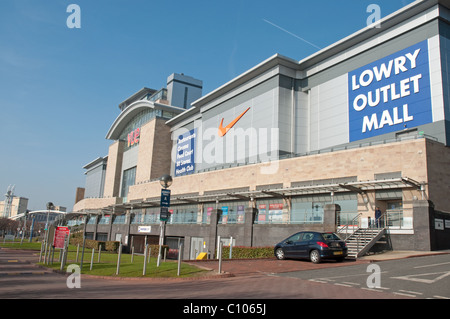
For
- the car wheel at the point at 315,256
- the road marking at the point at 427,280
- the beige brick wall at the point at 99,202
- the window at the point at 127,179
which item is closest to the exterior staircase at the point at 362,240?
the car wheel at the point at 315,256

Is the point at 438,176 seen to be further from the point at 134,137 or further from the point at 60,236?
the point at 134,137

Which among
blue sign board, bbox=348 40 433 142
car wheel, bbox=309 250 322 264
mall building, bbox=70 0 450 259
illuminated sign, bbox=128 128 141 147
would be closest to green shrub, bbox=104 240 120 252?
mall building, bbox=70 0 450 259

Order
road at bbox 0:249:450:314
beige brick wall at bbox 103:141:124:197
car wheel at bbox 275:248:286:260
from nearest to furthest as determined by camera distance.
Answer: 1. road at bbox 0:249:450:314
2. car wheel at bbox 275:248:286:260
3. beige brick wall at bbox 103:141:124:197

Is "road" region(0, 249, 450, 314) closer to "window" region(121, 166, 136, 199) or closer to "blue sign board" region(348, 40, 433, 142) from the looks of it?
"blue sign board" region(348, 40, 433, 142)

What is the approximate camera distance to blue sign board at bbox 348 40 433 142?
28.4 m

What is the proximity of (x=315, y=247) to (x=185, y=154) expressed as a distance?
41.5 m

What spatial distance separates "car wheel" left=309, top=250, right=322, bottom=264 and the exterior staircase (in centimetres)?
314

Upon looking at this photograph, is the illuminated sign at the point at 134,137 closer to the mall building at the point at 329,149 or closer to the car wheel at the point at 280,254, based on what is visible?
the mall building at the point at 329,149

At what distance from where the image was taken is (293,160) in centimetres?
3256

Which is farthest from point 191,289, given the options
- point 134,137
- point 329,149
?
point 134,137

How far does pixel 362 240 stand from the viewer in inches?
813

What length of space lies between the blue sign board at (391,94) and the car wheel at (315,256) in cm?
1729
